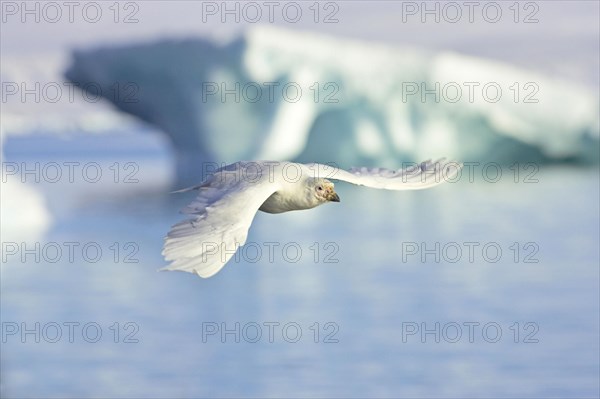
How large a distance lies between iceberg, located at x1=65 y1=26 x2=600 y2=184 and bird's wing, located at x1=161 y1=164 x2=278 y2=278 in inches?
646

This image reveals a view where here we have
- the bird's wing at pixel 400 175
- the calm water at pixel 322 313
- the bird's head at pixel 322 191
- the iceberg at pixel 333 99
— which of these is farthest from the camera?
the iceberg at pixel 333 99

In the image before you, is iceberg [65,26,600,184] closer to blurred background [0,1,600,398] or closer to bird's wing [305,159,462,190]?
blurred background [0,1,600,398]

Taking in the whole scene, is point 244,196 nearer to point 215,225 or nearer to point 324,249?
point 215,225

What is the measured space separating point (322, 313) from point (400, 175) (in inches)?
304

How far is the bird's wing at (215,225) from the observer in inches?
154

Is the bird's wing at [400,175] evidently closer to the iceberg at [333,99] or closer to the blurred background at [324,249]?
the blurred background at [324,249]

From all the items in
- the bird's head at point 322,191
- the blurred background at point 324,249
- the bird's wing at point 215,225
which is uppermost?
the bird's wing at point 215,225

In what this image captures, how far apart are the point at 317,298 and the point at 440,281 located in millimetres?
2071

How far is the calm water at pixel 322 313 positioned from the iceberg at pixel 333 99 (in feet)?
6.56

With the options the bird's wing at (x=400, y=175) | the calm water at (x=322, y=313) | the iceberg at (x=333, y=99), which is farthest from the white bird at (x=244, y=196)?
the iceberg at (x=333, y=99)

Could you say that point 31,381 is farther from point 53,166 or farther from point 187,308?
point 53,166

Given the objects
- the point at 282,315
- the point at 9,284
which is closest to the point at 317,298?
the point at 282,315

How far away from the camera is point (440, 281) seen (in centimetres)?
1559

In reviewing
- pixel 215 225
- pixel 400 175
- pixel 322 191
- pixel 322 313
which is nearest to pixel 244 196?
pixel 215 225
